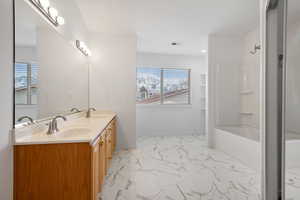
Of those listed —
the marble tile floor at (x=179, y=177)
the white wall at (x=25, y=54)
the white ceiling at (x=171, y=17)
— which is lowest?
the marble tile floor at (x=179, y=177)

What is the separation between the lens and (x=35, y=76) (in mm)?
1642

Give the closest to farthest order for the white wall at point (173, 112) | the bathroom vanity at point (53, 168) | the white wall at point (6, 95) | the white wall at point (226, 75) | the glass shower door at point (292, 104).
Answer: the glass shower door at point (292, 104) < the white wall at point (6, 95) < the bathroom vanity at point (53, 168) < the white wall at point (226, 75) < the white wall at point (173, 112)

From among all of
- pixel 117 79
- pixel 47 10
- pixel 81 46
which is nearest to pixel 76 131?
pixel 47 10

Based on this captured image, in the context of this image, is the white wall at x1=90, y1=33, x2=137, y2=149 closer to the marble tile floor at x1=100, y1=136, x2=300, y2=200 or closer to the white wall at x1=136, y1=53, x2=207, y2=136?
the marble tile floor at x1=100, y1=136, x2=300, y2=200

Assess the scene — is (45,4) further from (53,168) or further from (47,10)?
(53,168)

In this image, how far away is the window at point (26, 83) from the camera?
1.35 metres

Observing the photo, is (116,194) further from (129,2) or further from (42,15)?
(129,2)

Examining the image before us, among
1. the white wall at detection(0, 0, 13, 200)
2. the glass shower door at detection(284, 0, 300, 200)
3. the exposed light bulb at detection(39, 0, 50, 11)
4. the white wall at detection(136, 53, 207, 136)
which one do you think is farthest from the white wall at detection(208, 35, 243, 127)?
the white wall at detection(0, 0, 13, 200)

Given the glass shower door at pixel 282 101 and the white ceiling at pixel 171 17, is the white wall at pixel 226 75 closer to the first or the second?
the white ceiling at pixel 171 17

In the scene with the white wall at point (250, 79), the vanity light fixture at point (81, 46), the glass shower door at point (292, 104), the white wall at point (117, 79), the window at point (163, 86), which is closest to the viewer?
the glass shower door at point (292, 104)

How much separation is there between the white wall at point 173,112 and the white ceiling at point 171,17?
1188mm

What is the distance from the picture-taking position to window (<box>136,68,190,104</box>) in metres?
5.27

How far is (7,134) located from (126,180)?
1514 millimetres

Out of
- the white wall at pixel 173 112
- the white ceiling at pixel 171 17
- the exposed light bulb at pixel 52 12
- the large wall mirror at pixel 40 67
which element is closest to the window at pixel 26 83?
the large wall mirror at pixel 40 67
